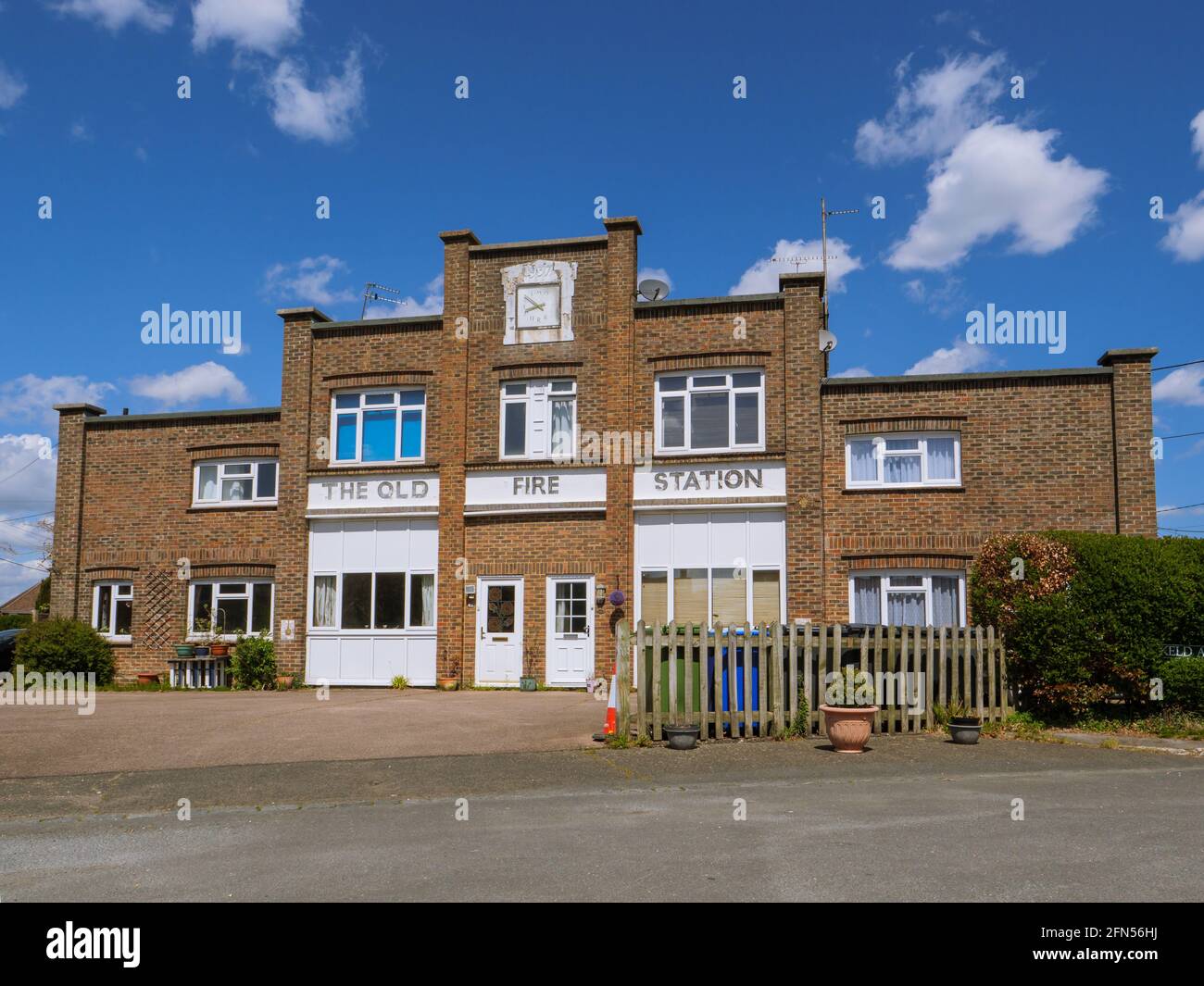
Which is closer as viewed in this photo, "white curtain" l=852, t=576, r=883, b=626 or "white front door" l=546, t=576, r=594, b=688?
"white curtain" l=852, t=576, r=883, b=626

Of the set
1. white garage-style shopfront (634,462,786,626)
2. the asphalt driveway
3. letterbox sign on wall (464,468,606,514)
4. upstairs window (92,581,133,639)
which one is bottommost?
the asphalt driveway

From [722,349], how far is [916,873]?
1506 centimetres

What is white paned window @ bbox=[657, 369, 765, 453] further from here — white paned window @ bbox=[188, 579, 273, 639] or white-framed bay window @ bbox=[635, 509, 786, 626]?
white paned window @ bbox=[188, 579, 273, 639]

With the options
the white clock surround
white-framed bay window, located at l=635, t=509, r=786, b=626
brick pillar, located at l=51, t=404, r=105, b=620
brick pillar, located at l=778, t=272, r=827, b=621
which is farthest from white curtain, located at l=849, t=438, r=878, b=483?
brick pillar, located at l=51, t=404, r=105, b=620

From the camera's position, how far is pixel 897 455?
19.8 metres

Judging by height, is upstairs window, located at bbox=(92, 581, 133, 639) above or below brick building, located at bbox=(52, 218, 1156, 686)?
below

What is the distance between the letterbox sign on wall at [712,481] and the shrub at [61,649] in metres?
11.8

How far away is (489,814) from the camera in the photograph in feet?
29.0

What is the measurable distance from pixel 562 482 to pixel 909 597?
691 cm

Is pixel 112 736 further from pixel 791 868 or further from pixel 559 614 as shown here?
pixel 791 868

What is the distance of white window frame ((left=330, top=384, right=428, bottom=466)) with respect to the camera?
21906mm

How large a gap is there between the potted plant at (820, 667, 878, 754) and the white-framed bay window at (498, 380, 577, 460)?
9240 mm

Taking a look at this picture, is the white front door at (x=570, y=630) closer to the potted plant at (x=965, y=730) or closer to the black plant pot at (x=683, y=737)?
the black plant pot at (x=683, y=737)

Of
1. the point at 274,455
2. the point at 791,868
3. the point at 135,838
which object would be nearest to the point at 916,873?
the point at 791,868
